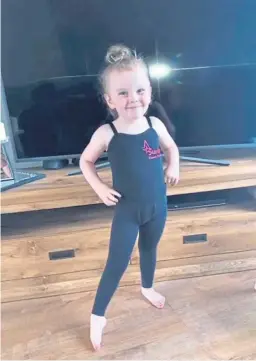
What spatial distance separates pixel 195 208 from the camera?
1.80 metres

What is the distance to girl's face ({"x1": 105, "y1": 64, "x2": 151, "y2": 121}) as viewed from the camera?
1.23 m

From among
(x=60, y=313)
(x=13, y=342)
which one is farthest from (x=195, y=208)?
(x=13, y=342)

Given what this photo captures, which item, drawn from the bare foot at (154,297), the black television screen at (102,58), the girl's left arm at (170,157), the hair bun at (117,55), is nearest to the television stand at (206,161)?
the black television screen at (102,58)

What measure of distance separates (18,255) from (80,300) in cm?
27

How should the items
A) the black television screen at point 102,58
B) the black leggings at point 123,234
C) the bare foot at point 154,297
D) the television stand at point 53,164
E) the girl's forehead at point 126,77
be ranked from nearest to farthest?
the girl's forehead at point 126,77, the black leggings at point 123,234, the bare foot at point 154,297, the black television screen at point 102,58, the television stand at point 53,164

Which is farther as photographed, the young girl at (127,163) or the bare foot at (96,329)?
the bare foot at (96,329)

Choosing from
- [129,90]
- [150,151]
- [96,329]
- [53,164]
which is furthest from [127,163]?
[53,164]

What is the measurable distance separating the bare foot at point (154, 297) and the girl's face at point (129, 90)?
639mm

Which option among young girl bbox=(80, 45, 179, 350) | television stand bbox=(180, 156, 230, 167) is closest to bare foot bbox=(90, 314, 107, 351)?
young girl bbox=(80, 45, 179, 350)

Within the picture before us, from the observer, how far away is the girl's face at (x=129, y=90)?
1.23 meters

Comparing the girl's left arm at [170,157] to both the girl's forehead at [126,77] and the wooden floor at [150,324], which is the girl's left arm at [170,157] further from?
the wooden floor at [150,324]

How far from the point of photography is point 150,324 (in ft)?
4.82

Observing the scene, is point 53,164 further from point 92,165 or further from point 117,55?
point 117,55

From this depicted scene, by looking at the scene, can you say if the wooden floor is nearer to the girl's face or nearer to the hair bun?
the girl's face
